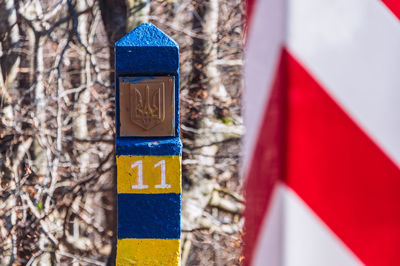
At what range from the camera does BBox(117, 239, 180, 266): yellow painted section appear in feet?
6.94

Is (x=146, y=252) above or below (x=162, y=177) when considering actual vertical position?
below

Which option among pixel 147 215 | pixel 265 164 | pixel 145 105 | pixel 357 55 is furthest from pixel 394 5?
pixel 147 215

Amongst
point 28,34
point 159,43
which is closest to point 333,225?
point 159,43

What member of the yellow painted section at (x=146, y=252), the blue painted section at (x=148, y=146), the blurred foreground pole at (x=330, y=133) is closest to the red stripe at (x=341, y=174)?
the blurred foreground pole at (x=330, y=133)

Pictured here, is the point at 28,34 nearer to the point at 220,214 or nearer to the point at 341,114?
the point at 220,214

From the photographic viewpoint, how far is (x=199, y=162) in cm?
690

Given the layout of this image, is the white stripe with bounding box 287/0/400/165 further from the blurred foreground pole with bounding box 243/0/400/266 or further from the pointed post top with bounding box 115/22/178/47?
the pointed post top with bounding box 115/22/178/47

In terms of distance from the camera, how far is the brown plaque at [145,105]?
2.04 meters

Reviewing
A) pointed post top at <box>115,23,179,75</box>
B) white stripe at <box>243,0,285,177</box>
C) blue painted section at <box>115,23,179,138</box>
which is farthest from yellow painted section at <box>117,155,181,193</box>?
white stripe at <box>243,0,285,177</box>

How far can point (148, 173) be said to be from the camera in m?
2.09

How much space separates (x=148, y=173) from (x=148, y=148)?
109mm

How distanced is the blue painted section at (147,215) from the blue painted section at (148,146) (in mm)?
175

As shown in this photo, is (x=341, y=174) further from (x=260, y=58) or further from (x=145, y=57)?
(x=145, y=57)

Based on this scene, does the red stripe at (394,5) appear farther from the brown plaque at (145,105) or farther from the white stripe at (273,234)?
the brown plaque at (145,105)
